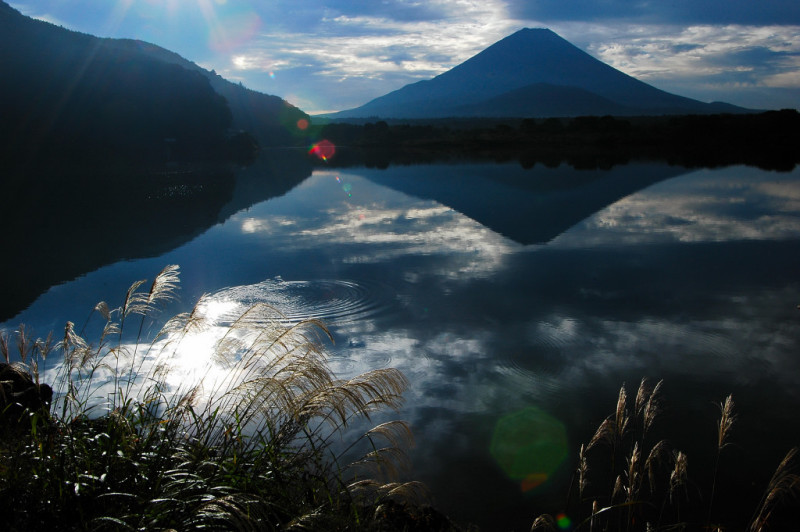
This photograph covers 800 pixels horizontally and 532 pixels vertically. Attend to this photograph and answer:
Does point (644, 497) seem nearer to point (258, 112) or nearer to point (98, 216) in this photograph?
point (98, 216)

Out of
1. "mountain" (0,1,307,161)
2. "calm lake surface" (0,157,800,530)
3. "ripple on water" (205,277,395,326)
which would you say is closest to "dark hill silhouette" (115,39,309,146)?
"mountain" (0,1,307,161)

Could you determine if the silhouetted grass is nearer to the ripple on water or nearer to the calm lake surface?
the calm lake surface

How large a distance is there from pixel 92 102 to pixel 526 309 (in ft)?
213

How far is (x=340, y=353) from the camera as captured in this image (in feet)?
25.5

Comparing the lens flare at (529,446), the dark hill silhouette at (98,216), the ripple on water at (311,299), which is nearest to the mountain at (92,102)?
the dark hill silhouette at (98,216)

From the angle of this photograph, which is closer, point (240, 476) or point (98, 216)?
point (240, 476)

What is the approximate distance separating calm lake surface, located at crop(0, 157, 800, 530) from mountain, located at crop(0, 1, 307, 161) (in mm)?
42579

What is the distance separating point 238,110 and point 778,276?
459ft

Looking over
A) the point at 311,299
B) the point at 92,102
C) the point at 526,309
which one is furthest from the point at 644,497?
the point at 92,102

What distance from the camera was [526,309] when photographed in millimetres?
9828

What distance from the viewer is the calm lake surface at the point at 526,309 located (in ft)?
17.8

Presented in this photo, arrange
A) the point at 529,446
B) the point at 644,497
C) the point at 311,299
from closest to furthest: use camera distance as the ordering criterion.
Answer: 1. the point at 644,497
2. the point at 529,446
3. the point at 311,299

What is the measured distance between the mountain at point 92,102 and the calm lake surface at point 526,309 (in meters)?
42.6

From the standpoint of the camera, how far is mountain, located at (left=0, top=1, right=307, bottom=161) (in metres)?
53.8
